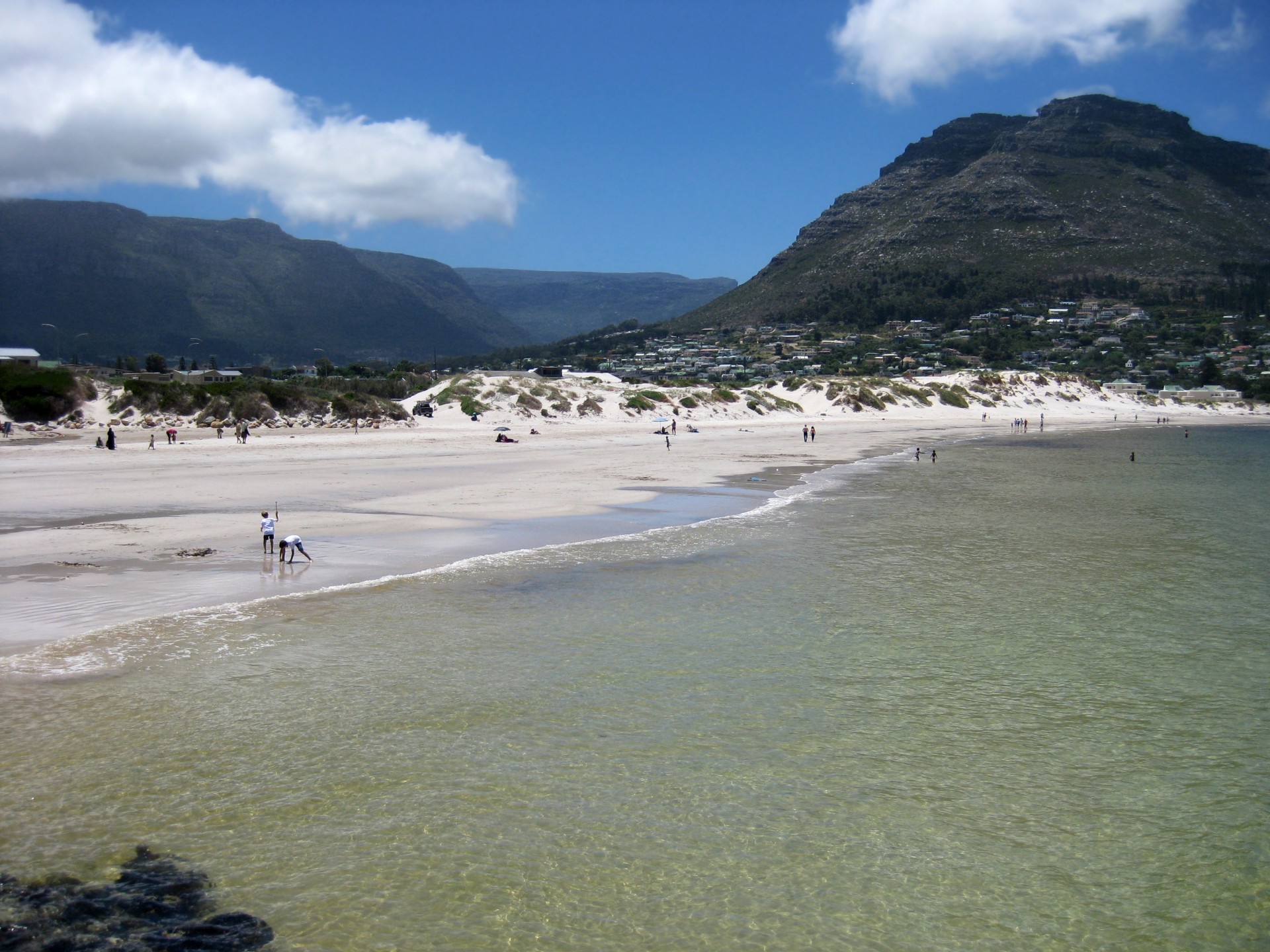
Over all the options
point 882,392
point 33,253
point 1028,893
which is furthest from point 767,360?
point 33,253

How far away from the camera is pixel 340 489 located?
26047 mm

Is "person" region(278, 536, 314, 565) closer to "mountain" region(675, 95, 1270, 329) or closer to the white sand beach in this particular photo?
the white sand beach

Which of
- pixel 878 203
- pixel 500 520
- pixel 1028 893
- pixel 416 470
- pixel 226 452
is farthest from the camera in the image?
pixel 878 203

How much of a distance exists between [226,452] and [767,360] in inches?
3529

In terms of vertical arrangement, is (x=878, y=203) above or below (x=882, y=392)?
above

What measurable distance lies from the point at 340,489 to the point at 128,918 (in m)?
21.2

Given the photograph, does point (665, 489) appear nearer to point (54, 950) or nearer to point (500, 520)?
point (500, 520)

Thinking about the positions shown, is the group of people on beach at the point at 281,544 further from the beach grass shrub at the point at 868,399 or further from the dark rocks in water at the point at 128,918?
the beach grass shrub at the point at 868,399

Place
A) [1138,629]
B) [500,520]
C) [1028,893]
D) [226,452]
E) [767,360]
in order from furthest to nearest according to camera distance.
Answer: [767,360], [226,452], [500,520], [1138,629], [1028,893]

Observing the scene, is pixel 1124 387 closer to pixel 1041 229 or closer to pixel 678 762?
pixel 1041 229

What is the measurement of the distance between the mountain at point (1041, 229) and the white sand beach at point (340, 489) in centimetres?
8324

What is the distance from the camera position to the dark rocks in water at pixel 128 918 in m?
5.46

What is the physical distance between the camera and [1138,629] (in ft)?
42.3

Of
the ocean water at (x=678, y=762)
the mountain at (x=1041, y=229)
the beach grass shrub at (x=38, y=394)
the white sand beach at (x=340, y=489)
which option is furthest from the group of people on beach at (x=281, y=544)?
the mountain at (x=1041, y=229)
